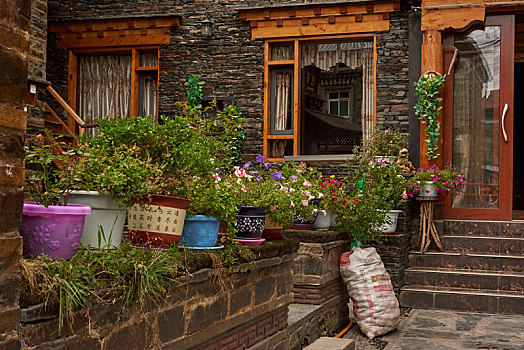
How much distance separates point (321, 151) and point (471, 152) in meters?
2.50

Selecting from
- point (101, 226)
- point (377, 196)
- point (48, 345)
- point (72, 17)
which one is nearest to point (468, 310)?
point (377, 196)

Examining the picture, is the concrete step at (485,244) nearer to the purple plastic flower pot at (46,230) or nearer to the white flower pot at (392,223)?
the white flower pot at (392,223)

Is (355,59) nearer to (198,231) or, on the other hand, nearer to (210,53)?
(210,53)

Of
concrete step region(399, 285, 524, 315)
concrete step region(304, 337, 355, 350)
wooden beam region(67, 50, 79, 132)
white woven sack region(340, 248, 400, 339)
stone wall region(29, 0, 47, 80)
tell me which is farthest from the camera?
wooden beam region(67, 50, 79, 132)

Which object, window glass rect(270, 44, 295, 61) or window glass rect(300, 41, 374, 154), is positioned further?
window glass rect(270, 44, 295, 61)

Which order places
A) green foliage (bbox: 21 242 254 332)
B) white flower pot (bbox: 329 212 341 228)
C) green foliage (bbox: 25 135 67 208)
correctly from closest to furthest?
green foliage (bbox: 21 242 254 332), green foliage (bbox: 25 135 67 208), white flower pot (bbox: 329 212 341 228)

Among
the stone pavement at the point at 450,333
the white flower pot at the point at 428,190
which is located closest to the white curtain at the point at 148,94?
the white flower pot at the point at 428,190

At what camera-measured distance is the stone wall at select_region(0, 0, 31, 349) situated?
6.10 ft

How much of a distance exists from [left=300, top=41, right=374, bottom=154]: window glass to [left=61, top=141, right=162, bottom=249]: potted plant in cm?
727

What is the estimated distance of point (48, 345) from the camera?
6.57 ft

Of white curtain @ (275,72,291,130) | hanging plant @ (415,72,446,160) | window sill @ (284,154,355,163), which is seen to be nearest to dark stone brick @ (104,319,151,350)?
hanging plant @ (415,72,446,160)

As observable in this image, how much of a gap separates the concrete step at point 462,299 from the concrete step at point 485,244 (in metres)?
0.77

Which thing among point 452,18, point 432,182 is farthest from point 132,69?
point 432,182

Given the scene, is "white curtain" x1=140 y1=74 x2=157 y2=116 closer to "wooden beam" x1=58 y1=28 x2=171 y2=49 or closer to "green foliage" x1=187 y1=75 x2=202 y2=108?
"wooden beam" x1=58 y1=28 x2=171 y2=49
